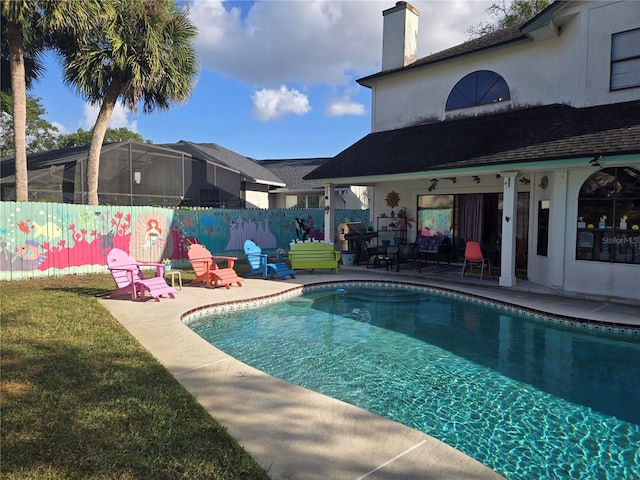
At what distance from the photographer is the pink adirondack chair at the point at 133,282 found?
8836 millimetres

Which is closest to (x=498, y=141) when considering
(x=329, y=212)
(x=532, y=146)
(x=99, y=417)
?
(x=532, y=146)

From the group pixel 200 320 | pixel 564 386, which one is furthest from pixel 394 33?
pixel 564 386

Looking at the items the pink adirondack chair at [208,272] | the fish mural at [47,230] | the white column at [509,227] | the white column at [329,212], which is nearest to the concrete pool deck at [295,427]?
the pink adirondack chair at [208,272]

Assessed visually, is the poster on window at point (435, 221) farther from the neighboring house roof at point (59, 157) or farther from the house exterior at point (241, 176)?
the neighboring house roof at point (59, 157)

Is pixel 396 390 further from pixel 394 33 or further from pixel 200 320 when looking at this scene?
pixel 394 33

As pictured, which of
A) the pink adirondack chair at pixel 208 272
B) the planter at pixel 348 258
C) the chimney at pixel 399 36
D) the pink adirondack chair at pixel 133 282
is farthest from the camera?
the chimney at pixel 399 36

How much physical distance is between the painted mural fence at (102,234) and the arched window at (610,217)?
12.1m

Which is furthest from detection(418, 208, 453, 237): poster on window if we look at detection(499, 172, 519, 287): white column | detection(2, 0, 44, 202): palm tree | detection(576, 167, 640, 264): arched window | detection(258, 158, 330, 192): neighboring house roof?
detection(2, 0, 44, 202): palm tree

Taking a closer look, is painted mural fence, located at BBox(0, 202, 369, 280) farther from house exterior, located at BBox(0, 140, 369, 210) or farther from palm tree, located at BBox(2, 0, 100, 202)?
house exterior, located at BBox(0, 140, 369, 210)

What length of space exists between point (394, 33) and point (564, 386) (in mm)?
15207

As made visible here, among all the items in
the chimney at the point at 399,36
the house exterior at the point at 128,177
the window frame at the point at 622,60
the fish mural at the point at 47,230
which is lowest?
the fish mural at the point at 47,230

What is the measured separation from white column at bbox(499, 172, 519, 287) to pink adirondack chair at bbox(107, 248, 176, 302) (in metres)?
8.44

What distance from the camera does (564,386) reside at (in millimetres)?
5461

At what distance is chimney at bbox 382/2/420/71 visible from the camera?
16328 mm
